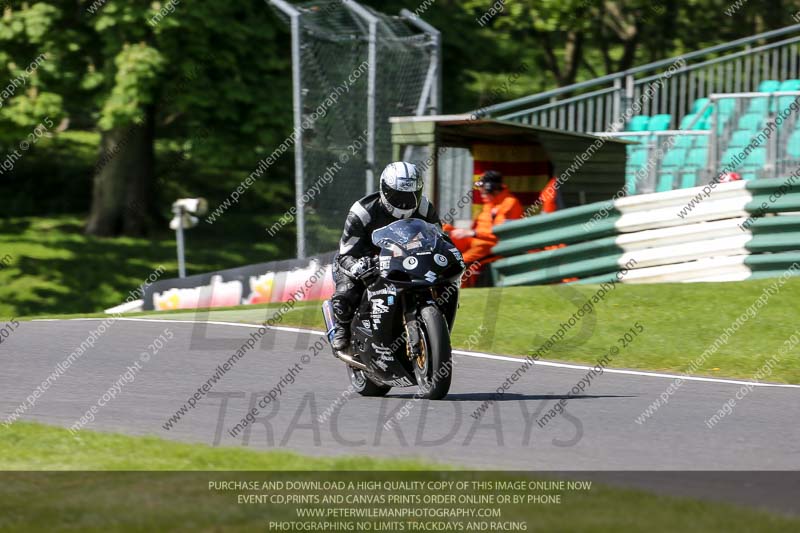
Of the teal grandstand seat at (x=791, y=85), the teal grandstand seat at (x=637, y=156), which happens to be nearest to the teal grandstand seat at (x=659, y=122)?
the teal grandstand seat at (x=637, y=156)

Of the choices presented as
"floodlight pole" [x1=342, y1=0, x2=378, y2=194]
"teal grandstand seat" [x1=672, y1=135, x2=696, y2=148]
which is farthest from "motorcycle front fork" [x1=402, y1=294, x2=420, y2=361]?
"teal grandstand seat" [x1=672, y1=135, x2=696, y2=148]

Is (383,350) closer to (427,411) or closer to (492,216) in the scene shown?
(427,411)

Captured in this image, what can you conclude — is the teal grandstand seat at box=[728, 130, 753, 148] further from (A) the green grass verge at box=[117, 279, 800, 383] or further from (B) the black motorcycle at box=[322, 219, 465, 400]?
(B) the black motorcycle at box=[322, 219, 465, 400]

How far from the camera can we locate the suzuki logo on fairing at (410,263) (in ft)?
27.6

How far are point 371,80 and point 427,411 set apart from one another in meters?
8.95

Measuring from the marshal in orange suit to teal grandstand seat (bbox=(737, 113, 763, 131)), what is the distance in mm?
3773

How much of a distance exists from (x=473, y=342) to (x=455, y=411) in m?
3.93

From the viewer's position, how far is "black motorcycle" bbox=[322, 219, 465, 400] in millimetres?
8391

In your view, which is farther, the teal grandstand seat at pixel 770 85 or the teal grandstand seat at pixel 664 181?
the teal grandstand seat at pixel 770 85

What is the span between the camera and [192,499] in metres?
5.50

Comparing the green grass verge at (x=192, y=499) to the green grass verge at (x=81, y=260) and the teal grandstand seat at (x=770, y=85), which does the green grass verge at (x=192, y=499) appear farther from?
the green grass verge at (x=81, y=260)

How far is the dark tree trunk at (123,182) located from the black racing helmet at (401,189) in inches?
774

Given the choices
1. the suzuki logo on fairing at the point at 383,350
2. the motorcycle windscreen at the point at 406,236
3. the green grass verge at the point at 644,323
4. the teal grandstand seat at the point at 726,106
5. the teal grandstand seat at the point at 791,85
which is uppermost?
the motorcycle windscreen at the point at 406,236

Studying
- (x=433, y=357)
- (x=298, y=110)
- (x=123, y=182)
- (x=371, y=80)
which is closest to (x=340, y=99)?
(x=371, y=80)
